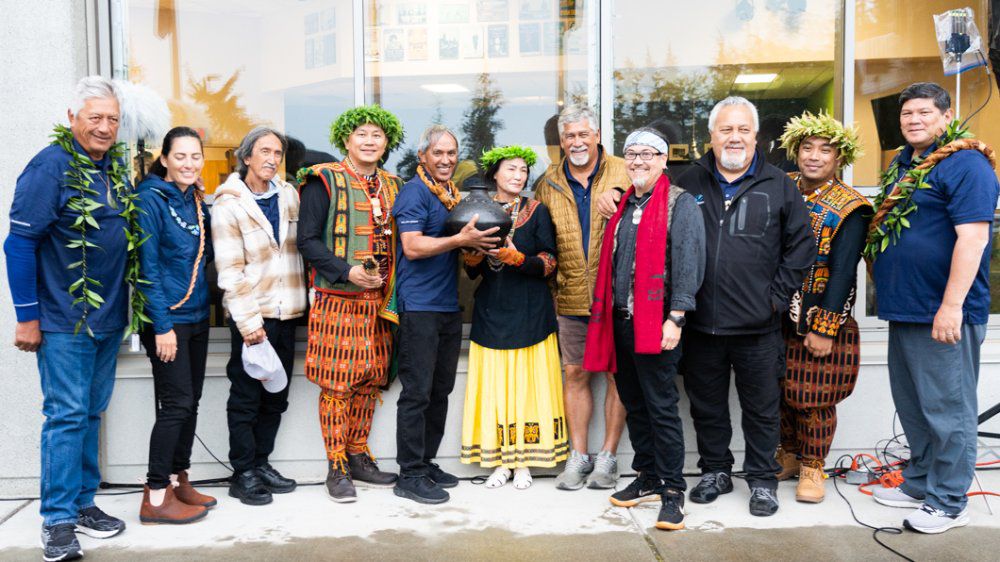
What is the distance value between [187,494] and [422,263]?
1.67 meters

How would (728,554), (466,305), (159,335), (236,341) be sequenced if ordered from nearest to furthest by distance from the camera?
(728,554) < (159,335) < (236,341) < (466,305)

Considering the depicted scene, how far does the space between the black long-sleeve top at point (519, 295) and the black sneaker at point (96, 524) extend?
1987 mm

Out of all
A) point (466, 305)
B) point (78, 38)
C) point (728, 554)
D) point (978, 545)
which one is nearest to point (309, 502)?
point (466, 305)

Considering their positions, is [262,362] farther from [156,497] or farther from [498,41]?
[498,41]

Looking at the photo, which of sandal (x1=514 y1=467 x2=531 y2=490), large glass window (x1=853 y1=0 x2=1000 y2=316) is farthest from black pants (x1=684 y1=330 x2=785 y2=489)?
large glass window (x1=853 y1=0 x2=1000 y2=316)

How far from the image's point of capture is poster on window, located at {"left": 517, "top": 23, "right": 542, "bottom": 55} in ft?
18.8

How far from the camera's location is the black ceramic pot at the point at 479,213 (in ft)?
12.5

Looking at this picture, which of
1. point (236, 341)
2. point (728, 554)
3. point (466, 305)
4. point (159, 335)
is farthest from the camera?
point (466, 305)

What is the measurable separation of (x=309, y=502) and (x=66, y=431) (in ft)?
4.03

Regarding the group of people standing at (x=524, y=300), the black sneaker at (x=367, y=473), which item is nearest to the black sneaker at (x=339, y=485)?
the group of people standing at (x=524, y=300)

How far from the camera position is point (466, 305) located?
514 centimetres

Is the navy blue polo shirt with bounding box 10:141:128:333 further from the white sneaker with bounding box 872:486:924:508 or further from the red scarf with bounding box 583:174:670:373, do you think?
the white sneaker with bounding box 872:486:924:508

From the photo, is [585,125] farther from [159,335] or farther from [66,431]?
[66,431]

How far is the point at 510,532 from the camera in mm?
3719
